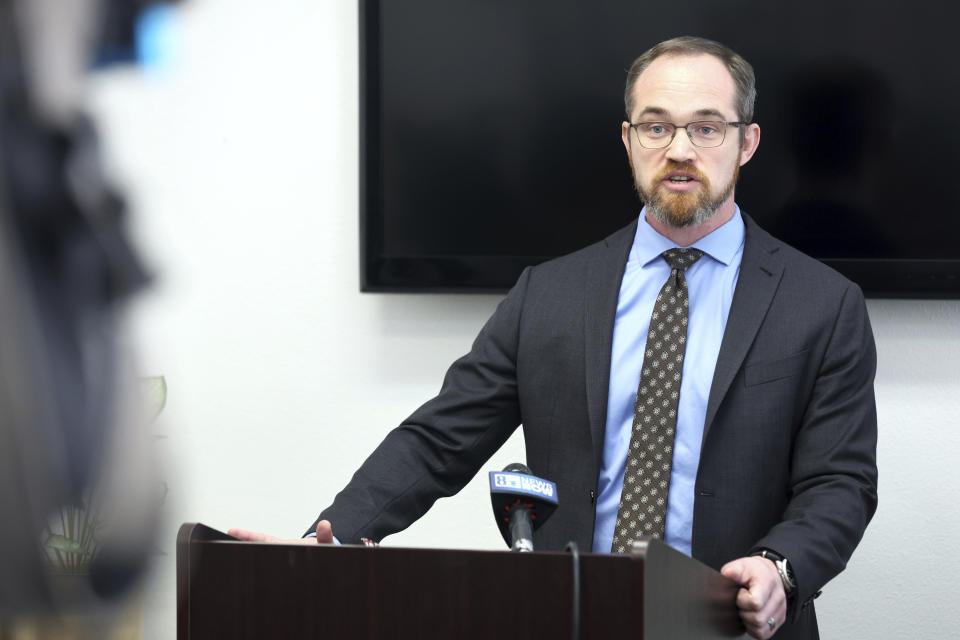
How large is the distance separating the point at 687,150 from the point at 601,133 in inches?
28.7

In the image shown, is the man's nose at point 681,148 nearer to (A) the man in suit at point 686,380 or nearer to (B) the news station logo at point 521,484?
(A) the man in suit at point 686,380

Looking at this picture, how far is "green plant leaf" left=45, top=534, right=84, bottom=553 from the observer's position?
2512mm

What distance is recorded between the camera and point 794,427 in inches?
72.5

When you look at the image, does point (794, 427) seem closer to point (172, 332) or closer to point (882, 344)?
point (882, 344)

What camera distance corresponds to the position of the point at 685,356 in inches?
74.0

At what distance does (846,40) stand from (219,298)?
1560mm

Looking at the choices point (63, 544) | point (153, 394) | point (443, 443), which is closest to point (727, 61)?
point (443, 443)

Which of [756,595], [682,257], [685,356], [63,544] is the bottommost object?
[63,544]

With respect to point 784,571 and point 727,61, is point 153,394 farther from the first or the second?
point 784,571

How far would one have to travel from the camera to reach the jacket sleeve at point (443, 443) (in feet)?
5.70

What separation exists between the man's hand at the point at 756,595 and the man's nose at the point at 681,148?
27.3 inches

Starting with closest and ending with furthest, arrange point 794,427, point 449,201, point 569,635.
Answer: point 569,635
point 794,427
point 449,201

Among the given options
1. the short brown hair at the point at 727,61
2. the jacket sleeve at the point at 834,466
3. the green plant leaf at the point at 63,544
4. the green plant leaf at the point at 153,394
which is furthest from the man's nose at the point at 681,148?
the green plant leaf at the point at 63,544

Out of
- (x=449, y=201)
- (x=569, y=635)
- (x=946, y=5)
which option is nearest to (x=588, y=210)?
(x=449, y=201)
